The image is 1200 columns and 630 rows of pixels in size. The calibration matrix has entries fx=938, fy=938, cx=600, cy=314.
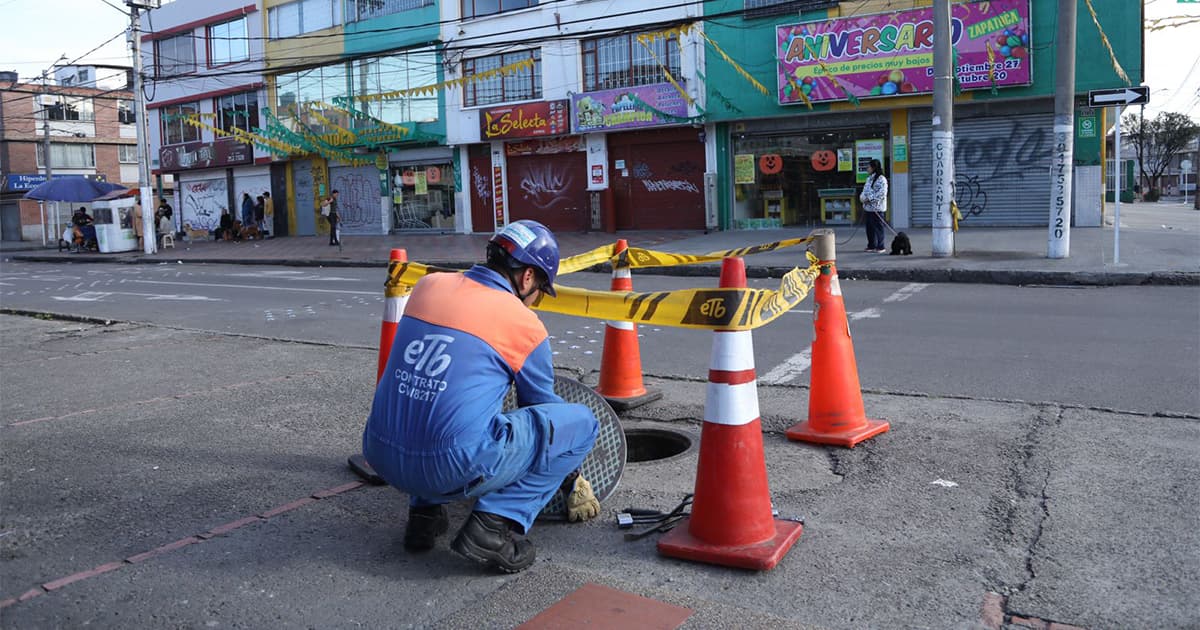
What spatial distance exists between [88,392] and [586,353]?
159 inches

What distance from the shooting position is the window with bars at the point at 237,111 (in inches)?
1444

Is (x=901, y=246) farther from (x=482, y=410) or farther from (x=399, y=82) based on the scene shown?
(x=399, y=82)

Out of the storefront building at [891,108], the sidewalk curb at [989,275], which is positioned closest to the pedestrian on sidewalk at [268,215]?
the storefront building at [891,108]

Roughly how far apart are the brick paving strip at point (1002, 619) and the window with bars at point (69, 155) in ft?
222

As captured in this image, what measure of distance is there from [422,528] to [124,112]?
231 ft

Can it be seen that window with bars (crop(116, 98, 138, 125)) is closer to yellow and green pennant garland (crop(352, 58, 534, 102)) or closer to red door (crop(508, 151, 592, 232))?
yellow and green pennant garland (crop(352, 58, 534, 102))

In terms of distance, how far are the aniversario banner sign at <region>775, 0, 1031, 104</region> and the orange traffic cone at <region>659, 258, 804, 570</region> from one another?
1828 cm

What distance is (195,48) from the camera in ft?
126

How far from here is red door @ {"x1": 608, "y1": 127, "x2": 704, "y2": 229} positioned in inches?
1031

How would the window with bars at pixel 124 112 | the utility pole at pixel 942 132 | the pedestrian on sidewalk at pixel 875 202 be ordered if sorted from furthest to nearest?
the window with bars at pixel 124 112 → the pedestrian on sidewalk at pixel 875 202 → the utility pole at pixel 942 132

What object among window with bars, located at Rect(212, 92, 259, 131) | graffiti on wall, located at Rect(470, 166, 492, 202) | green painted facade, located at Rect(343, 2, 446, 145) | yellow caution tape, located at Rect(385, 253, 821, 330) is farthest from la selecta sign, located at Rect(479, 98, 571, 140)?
yellow caution tape, located at Rect(385, 253, 821, 330)

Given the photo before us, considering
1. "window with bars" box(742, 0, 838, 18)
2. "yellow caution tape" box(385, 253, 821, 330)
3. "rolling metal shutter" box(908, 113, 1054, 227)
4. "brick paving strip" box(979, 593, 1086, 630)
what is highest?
"window with bars" box(742, 0, 838, 18)

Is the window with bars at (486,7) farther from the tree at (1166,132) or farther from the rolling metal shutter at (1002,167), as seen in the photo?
the tree at (1166,132)

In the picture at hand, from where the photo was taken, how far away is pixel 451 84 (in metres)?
29.7
